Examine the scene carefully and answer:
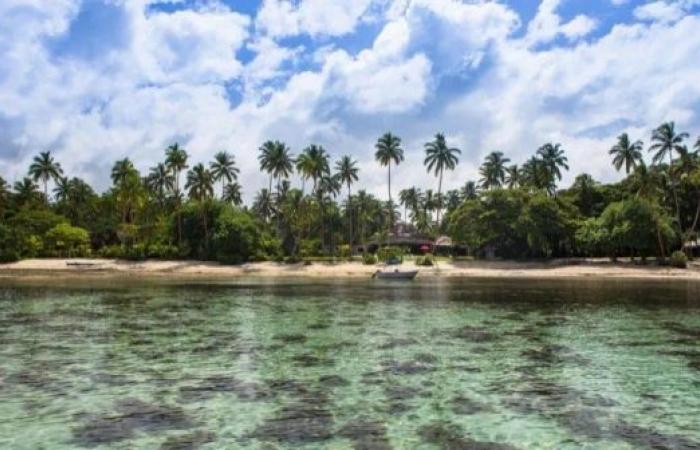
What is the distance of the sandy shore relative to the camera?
68.6 meters

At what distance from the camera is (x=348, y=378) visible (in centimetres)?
1625

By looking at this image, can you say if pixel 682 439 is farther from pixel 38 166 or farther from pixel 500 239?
pixel 38 166

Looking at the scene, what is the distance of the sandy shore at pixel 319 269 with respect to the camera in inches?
2699

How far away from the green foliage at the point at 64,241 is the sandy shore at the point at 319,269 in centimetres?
506

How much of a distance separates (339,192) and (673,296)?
7706 centimetres

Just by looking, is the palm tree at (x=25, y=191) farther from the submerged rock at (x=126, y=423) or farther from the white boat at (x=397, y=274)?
the submerged rock at (x=126, y=423)

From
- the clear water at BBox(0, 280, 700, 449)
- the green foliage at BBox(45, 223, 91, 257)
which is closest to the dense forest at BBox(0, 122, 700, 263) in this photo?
the green foliage at BBox(45, 223, 91, 257)

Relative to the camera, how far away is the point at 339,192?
115 m

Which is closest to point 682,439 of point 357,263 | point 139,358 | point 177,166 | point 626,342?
point 626,342

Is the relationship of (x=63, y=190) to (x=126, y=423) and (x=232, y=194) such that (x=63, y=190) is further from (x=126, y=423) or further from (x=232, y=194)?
(x=126, y=423)

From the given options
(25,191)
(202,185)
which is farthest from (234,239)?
(25,191)

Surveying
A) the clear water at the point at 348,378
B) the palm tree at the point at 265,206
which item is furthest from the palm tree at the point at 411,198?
the clear water at the point at 348,378

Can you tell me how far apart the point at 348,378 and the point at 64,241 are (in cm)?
8152

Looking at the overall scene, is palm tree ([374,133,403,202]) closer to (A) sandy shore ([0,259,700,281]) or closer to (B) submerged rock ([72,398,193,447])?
(A) sandy shore ([0,259,700,281])
